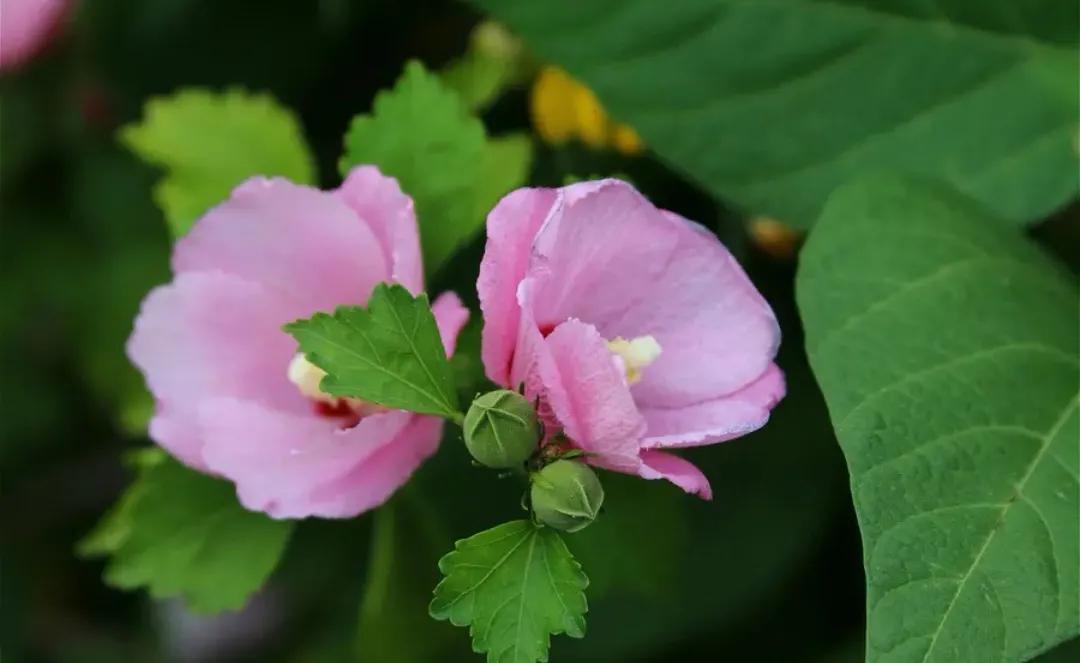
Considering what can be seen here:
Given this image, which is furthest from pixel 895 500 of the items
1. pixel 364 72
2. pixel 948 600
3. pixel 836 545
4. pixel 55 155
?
pixel 55 155

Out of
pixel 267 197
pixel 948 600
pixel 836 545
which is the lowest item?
pixel 836 545

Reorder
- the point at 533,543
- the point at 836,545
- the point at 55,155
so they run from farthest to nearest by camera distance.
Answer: the point at 55,155 → the point at 836,545 → the point at 533,543

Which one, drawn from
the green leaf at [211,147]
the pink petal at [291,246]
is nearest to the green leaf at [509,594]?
the pink petal at [291,246]

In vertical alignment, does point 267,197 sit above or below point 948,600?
above

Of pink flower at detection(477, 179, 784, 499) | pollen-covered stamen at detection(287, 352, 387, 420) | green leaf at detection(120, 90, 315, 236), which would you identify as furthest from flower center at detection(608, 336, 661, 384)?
green leaf at detection(120, 90, 315, 236)

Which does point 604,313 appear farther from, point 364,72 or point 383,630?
point 364,72

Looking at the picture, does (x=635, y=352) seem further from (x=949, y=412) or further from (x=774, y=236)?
(x=774, y=236)
